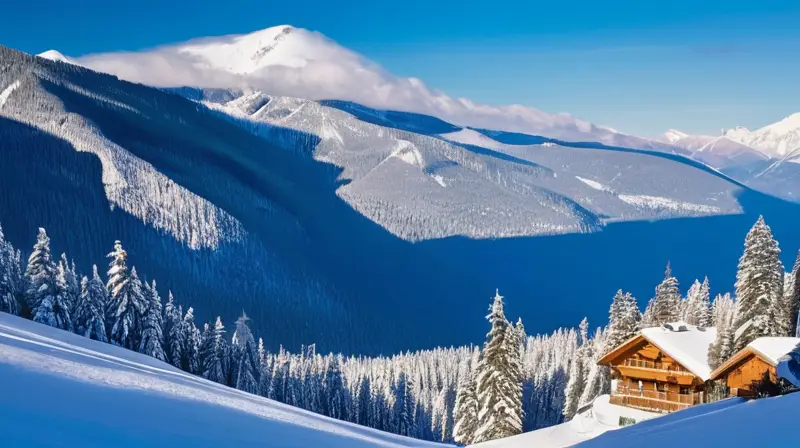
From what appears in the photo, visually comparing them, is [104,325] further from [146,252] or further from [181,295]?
[146,252]

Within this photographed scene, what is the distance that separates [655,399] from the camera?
29.9 m

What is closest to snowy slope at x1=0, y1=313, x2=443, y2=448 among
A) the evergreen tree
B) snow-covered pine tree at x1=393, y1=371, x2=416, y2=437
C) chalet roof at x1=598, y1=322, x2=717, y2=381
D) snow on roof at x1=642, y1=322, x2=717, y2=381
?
chalet roof at x1=598, y1=322, x2=717, y2=381

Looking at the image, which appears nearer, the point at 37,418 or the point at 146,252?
the point at 37,418

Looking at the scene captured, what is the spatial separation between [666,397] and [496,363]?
27.6ft

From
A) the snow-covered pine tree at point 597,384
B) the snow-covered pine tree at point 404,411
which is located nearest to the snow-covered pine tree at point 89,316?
the snow-covered pine tree at point 597,384

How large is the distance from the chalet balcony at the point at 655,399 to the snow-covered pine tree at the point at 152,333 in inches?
989

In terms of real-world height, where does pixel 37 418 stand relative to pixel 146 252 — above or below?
below

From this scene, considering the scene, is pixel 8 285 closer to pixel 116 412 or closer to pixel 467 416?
pixel 467 416

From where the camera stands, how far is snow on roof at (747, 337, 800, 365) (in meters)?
22.2

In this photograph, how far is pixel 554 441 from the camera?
2659 centimetres

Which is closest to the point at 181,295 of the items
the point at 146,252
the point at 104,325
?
the point at 146,252

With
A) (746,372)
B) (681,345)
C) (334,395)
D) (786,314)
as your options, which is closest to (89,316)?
(681,345)

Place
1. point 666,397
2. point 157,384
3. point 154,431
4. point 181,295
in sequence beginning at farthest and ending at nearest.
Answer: point 181,295, point 666,397, point 157,384, point 154,431

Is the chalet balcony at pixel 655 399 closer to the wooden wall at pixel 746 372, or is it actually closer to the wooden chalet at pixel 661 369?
the wooden chalet at pixel 661 369
